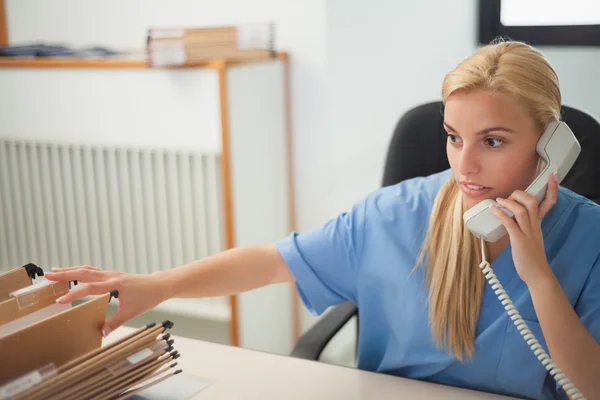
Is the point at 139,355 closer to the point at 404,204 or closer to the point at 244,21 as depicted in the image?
the point at 404,204

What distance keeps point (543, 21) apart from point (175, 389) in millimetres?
1960

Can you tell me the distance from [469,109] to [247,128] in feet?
3.91

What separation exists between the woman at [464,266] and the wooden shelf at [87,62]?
93 centimetres

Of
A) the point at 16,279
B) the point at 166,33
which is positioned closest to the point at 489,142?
the point at 16,279

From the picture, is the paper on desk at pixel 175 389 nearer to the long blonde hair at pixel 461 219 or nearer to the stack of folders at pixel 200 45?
the long blonde hair at pixel 461 219

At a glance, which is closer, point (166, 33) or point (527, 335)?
point (527, 335)

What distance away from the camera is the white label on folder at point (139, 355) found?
94cm

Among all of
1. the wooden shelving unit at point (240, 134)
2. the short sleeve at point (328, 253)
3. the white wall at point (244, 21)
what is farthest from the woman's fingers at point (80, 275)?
the white wall at point (244, 21)

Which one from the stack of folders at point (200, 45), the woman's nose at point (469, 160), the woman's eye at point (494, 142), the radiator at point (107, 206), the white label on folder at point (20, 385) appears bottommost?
the radiator at point (107, 206)

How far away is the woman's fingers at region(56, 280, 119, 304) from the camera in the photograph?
0.97 m

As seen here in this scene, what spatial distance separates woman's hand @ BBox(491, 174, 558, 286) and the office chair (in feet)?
1.06

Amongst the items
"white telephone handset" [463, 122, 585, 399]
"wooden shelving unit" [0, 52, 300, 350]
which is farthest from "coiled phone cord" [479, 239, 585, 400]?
→ "wooden shelving unit" [0, 52, 300, 350]

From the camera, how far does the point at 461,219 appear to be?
1.22m

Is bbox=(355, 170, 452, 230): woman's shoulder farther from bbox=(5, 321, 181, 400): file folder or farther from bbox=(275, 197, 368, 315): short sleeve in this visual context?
bbox=(5, 321, 181, 400): file folder
